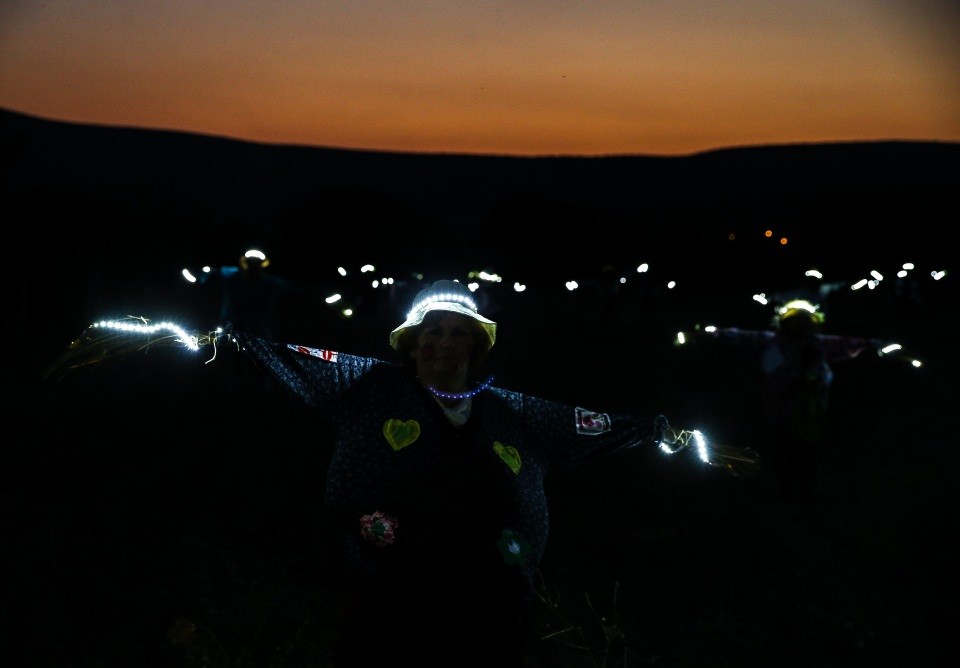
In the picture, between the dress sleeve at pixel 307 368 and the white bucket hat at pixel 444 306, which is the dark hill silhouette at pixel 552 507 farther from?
the white bucket hat at pixel 444 306

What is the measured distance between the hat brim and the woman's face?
0.7 inches

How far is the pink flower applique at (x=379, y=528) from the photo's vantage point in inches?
128

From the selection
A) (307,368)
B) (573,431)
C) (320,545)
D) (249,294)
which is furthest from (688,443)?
(249,294)

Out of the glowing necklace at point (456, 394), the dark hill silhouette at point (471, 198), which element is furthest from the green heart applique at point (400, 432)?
the dark hill silhouette at point (471, 198)

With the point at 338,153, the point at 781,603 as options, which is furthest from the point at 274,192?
the point at 781,603

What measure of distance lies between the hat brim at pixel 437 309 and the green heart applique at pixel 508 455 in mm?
483

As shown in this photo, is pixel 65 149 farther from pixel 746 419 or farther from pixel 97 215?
pixel 746 419

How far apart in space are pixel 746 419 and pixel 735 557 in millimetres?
5451

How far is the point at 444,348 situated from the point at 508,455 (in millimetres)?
472

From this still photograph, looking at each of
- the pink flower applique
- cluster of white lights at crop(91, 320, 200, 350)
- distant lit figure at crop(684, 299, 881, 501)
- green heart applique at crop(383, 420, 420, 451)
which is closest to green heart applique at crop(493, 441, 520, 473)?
green heart applique at crop(383, 420, 420, 451)

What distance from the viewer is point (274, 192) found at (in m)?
109

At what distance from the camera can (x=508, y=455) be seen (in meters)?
3.56

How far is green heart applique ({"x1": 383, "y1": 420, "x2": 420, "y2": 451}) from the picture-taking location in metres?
3.39

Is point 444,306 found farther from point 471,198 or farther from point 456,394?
point 471,198
